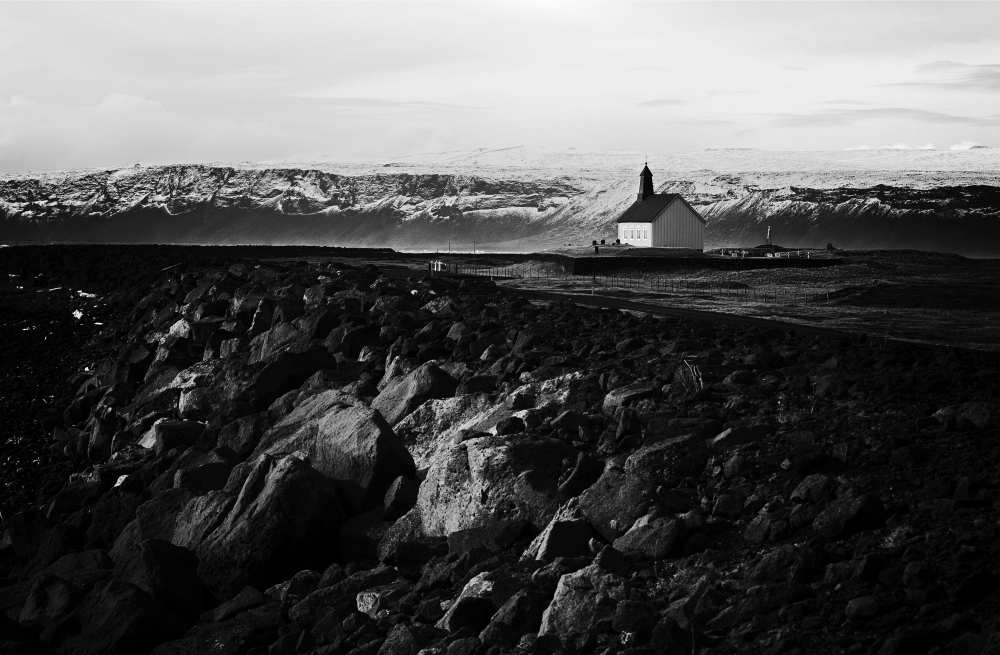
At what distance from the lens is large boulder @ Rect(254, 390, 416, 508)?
1720 cm

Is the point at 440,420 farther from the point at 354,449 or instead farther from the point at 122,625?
the point at 122,625

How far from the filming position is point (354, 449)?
1761 cm

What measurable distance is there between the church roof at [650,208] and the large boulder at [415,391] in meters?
73.8

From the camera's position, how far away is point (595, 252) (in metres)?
79.2

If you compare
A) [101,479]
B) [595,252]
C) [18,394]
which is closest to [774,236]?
[595,252]

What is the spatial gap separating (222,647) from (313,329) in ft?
53.7

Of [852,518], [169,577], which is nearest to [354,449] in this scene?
[169,577]

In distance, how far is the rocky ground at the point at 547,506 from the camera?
426 inches

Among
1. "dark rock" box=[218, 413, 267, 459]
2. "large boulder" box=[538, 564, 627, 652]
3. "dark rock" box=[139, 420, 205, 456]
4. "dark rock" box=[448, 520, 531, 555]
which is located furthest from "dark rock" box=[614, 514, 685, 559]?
"dark rock" box=[139, 420, 205, 456]

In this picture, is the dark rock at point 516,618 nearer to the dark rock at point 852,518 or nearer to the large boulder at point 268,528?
the dark rock at point 852,518

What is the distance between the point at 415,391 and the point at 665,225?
2950 inches

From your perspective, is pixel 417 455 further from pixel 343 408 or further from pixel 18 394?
pixel 18 394

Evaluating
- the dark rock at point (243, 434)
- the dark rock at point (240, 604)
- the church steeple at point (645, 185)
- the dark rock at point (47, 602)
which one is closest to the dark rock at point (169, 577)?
the dark rock at point (240, 604)

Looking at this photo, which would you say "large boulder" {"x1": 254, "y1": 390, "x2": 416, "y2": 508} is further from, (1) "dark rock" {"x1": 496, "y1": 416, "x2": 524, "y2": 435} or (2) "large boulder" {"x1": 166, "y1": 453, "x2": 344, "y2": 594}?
(1) "dark rock" {"x1": 496, "y1": 416, "x2": 524, "y2": 435}
